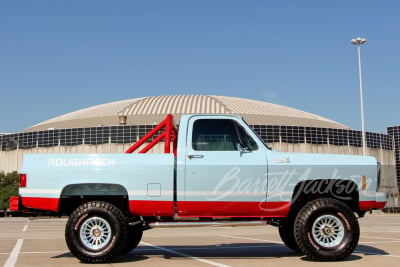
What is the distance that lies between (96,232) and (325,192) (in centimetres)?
402

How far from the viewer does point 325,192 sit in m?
7.88

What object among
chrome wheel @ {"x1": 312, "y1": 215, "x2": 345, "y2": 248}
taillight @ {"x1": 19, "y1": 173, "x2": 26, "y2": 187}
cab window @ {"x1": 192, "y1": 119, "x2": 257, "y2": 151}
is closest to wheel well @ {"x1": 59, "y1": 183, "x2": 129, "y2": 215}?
taillight @ {"x1": 19, "y1": 173, "x2": 26, "y2": 187}

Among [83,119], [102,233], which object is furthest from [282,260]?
[83,119]

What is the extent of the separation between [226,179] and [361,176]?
7.83ft

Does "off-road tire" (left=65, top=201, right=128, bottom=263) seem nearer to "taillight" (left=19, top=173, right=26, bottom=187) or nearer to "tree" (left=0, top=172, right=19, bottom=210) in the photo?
"taillight" (left=19, top=173, right=26, bottom=187)

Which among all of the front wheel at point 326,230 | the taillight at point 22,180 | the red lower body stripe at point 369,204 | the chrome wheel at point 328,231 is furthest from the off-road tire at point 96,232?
the red lower body stripe at point 369,204

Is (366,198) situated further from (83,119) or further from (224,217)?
(83,119)

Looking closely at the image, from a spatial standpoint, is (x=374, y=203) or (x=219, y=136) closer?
(x=374, y=203)

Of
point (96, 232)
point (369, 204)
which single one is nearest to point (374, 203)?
point (369, 204)

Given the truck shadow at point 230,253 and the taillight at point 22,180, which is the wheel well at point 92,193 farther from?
the truck shadow at point 230,253

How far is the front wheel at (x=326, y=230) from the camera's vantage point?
739 cm

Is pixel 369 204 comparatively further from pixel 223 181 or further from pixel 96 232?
pixel 96 232

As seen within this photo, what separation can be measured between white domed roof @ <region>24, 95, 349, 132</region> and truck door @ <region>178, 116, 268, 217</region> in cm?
5925

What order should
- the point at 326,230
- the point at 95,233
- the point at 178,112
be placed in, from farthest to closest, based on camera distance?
the point at 178,112 → the point at 326,230 → the point at 95,233
